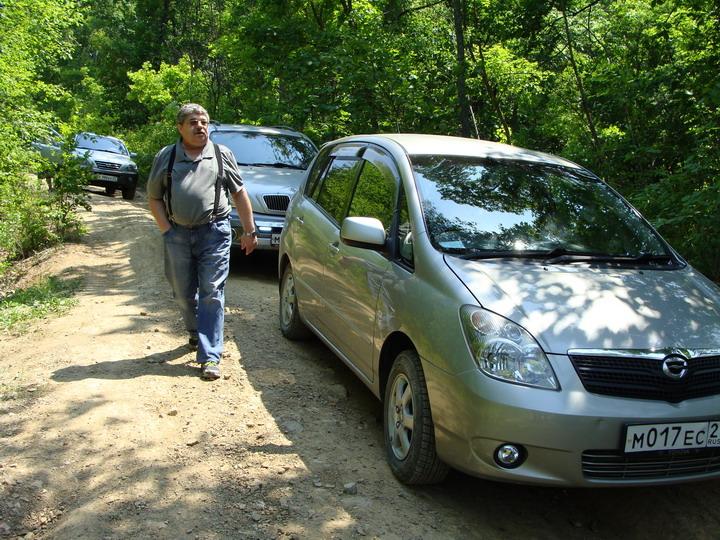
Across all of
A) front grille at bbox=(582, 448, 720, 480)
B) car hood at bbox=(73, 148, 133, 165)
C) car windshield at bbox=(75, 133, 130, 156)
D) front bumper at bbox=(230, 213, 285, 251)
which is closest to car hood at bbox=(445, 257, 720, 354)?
front grille at bbox=(582, 448, 720, 480)

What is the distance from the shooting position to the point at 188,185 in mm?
5152

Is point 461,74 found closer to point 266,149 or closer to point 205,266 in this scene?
point 266,149

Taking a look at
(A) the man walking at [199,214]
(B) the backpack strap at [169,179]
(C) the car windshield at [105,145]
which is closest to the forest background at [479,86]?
(A) the man walking at [199,214]

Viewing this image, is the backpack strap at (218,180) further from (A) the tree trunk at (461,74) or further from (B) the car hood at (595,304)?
(A) the tree trunk at (461,74)

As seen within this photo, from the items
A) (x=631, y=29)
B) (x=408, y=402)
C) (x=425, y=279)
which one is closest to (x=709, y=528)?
(x=408, y=402)

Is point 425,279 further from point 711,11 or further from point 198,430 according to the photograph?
point 711,11

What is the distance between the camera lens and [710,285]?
13.2 feet

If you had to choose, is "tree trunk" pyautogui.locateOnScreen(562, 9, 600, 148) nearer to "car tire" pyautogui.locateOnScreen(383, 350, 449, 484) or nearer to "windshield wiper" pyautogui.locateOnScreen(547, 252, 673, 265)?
"windshield wiper" pyautogui.locateOnScreen(547, 252, 673, 265)

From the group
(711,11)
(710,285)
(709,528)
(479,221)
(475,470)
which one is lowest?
(709,528)

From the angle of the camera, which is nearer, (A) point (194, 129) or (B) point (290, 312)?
(A) point (194, 129)

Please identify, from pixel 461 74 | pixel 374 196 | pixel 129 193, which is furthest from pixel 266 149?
pixel 129 193

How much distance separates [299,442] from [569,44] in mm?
9161

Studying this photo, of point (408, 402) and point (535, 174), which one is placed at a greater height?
point (535, 174)

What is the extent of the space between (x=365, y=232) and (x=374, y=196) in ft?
2.28
